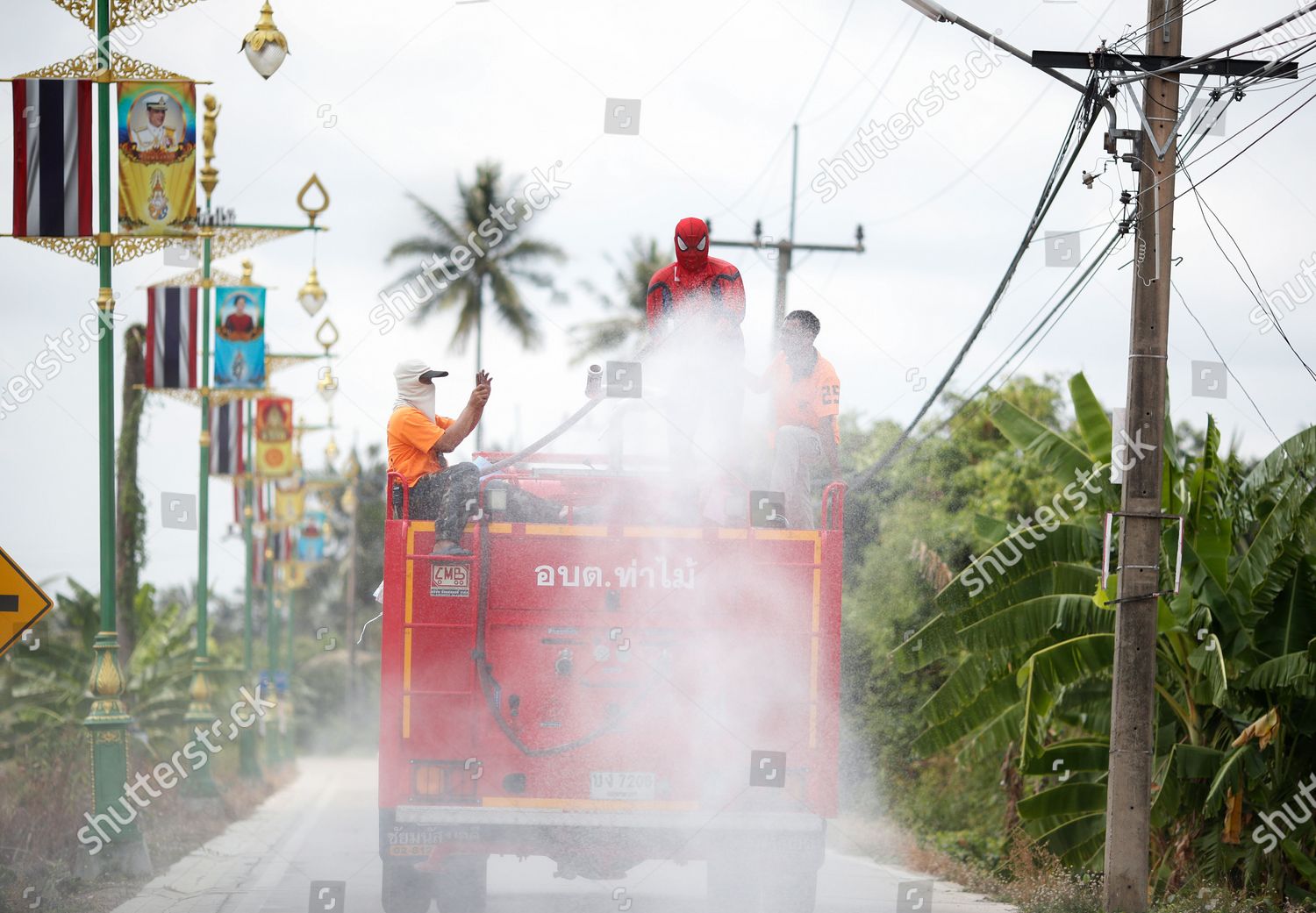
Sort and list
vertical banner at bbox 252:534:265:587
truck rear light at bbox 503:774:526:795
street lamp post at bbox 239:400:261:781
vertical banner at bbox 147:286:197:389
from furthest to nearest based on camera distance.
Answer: vertical banner at bbox 252:534:265:587
street lamp post at bbox 239:400:261:781
vertical banner at bbox 147:286:197:389
truck rear light at bbox 503:774:526:795

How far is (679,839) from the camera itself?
26.8 feet

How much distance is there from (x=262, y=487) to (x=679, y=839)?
29.1 metres

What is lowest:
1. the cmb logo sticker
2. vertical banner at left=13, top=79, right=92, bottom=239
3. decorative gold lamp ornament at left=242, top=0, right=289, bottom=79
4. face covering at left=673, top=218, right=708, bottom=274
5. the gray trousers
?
the cmb logo sticker

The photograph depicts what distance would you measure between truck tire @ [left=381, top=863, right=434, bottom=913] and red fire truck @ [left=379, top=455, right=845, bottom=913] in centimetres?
7

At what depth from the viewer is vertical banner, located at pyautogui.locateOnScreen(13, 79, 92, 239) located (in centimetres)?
1364

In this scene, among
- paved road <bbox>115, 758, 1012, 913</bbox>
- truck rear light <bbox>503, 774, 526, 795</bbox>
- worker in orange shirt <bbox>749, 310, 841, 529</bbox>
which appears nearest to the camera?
truck rear light <bbox>503, 774, 526, 795</bbox>

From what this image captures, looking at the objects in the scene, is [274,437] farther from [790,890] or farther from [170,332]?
[790,890]

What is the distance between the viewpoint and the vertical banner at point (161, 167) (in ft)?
49.3

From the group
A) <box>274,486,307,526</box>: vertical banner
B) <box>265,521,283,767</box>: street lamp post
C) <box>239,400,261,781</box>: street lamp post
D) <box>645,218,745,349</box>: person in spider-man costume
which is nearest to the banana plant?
<box>645,218,745,349</box>: person in spider-man costume

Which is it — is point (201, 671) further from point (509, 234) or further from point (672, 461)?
point (509, 234)

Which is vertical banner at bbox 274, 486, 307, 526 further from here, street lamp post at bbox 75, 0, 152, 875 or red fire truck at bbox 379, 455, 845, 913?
red fire truck at bbox 379, 455, 845, 913

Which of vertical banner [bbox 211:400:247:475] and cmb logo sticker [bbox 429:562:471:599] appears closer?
cmb logo sticker [bbox 429:562:471:599]

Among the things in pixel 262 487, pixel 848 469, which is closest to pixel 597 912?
pixel 848 469

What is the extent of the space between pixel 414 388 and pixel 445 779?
2.35m
